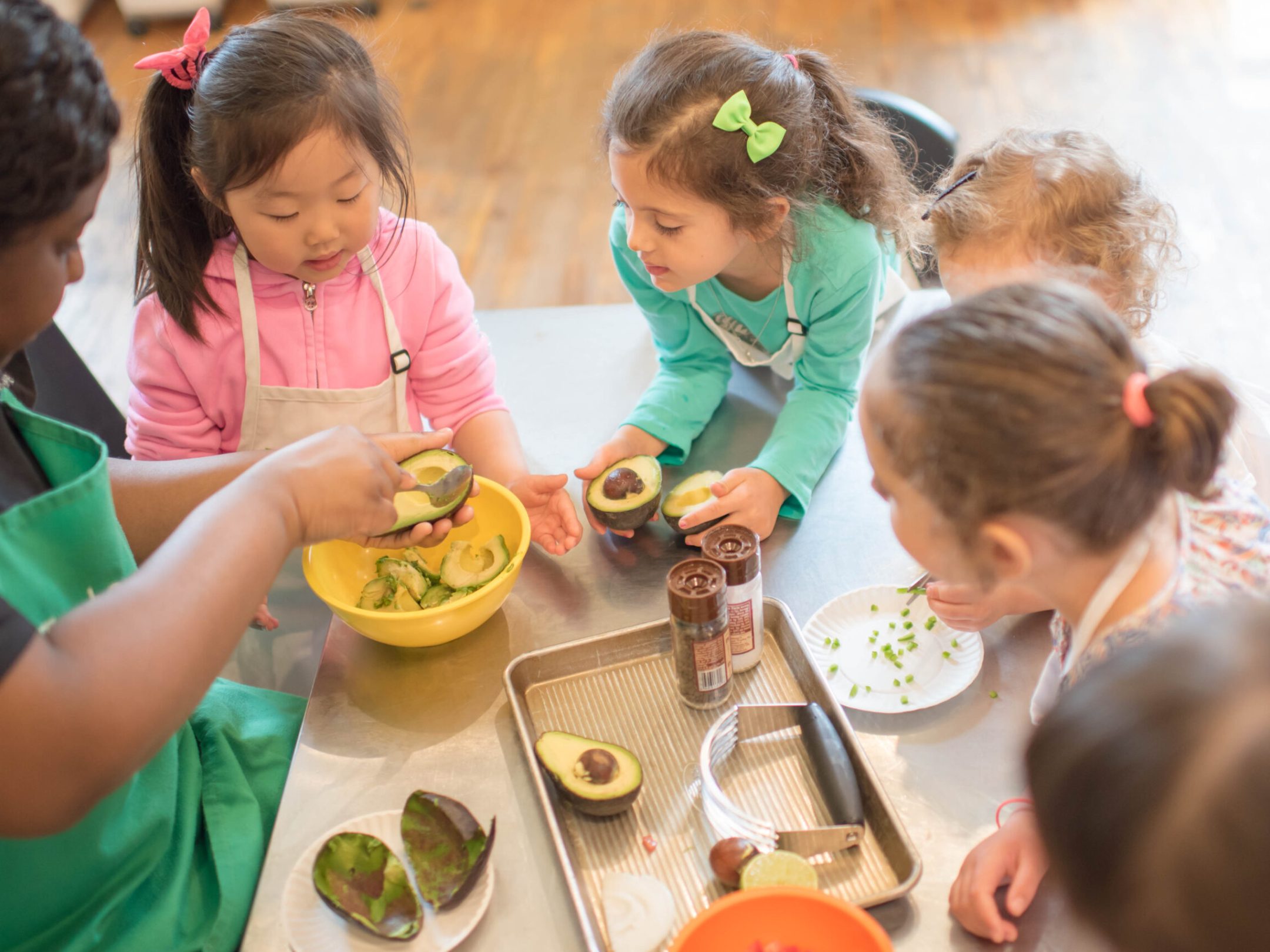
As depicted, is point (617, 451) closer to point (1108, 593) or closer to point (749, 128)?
point (749, 128)

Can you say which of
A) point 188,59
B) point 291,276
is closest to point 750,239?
point 291,276

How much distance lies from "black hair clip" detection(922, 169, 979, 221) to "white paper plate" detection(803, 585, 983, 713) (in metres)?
0.49

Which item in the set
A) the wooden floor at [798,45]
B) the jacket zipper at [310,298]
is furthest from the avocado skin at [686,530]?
the wooden floor at [798,45]

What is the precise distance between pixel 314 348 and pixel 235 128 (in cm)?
32

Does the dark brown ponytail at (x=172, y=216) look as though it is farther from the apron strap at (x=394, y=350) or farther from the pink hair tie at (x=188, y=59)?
the apron strap at (x=394, y=350)

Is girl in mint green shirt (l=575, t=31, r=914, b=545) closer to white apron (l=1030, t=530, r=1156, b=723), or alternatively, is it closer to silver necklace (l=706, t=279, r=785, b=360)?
silver necklace (l=706, t=279, r=785, b=360)

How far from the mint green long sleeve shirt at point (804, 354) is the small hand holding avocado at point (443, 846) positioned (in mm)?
574

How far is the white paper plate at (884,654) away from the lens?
3.41ft

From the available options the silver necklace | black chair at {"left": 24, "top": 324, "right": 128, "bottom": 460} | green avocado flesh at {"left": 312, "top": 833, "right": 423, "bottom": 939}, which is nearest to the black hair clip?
the silver necklace

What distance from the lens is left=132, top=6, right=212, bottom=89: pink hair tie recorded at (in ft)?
3.88

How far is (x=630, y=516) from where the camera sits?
1.22 m

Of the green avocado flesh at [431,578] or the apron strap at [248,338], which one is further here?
the apron strap at [248,338]

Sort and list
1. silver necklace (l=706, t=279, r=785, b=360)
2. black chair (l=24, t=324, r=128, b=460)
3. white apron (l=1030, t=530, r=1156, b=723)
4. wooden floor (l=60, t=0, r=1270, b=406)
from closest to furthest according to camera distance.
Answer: white apron (l=1030, t=530, r=1156, b=723) → black chair (l=24, t=324, r=128, b=460) → silver necklace (l=706, t=279, r=785, b=360) → wooden floor (l=60, t=0, r=1270, b=406)

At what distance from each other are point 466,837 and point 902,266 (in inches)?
74.7
